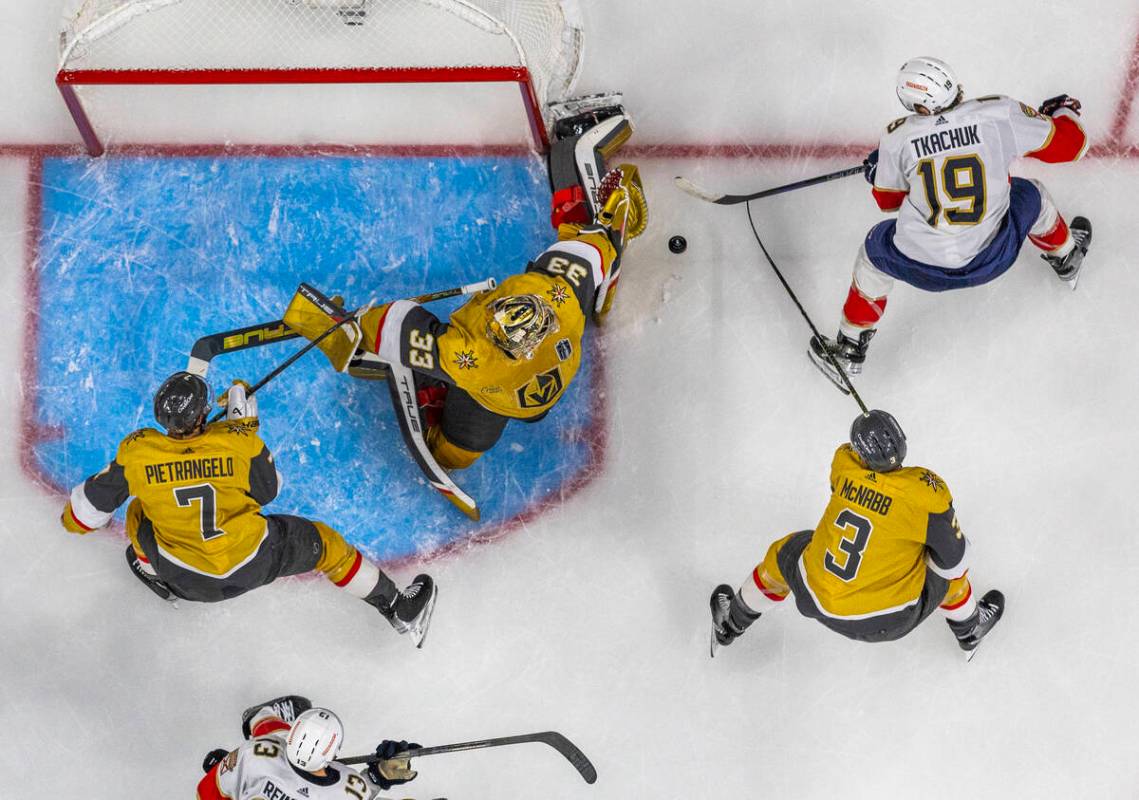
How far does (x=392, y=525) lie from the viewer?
176 inches

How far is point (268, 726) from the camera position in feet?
13.3

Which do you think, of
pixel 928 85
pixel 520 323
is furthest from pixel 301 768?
pixel 928 85

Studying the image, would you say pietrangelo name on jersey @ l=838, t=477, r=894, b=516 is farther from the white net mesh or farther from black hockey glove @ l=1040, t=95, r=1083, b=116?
the white net mesh

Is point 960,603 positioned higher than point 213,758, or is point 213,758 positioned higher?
point 960,603

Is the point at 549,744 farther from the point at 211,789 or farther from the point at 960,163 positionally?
the point at 960,163

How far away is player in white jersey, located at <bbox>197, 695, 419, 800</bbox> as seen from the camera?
12.0ft

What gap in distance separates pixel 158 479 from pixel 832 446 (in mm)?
2229

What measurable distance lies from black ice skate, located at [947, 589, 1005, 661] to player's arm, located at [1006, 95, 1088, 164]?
147 cm

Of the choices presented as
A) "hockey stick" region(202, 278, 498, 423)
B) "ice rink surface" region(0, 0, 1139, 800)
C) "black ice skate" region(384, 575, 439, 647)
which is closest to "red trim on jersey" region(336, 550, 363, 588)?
"black ice skate" region(384, 575, 439, 647)

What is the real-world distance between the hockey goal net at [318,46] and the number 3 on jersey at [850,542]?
69.4 inches

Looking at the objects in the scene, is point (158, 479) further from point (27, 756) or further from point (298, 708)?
point (27, 756)

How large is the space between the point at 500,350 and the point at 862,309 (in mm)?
1247

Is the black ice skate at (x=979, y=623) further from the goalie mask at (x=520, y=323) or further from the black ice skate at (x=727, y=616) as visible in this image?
the goalie mask at (x=520, y=323)

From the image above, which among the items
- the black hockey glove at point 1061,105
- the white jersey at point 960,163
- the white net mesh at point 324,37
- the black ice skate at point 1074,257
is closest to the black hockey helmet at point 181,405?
the white net mesh at point 324,37
